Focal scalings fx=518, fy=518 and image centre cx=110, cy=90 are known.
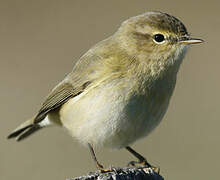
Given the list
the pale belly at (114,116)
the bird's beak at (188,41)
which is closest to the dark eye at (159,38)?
the bird's beak at (188,41)

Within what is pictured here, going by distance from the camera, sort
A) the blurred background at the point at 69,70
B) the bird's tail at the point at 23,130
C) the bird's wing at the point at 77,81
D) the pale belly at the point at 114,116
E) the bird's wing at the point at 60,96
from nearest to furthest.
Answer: the pale belly at the point at 114,116 → the bird's wing at the point at 77,81 → the bird's wing at the point at 60,96 → the bird's tail at the point at 23,130 → the blurred background at the point at 69,70

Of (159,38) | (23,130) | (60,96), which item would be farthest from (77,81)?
(23,130)

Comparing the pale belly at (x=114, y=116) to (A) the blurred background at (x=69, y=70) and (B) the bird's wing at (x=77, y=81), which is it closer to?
(B) the bird's wing at (x=77, y=81)

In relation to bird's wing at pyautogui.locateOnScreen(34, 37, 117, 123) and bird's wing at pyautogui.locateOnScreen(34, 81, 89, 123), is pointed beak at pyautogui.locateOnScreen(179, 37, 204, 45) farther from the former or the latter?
bird's wing at pyautogui.locateOnScreen(34, 81, 89, 123)

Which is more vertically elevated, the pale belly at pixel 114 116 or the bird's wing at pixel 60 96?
the bird's wing at pixel 60 96

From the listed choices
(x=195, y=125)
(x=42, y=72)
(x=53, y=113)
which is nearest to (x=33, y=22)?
(x=42, y=72)

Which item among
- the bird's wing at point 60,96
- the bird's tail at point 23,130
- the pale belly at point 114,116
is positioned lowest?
the pale belly at point 114,116

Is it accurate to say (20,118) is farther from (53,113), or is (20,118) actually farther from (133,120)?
(133,120)

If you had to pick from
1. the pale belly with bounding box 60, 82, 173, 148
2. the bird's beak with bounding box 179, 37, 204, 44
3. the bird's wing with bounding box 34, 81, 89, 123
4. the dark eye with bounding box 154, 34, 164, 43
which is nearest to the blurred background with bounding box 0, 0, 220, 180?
the bird's wing with bounding box 34, 81, 89, 123
